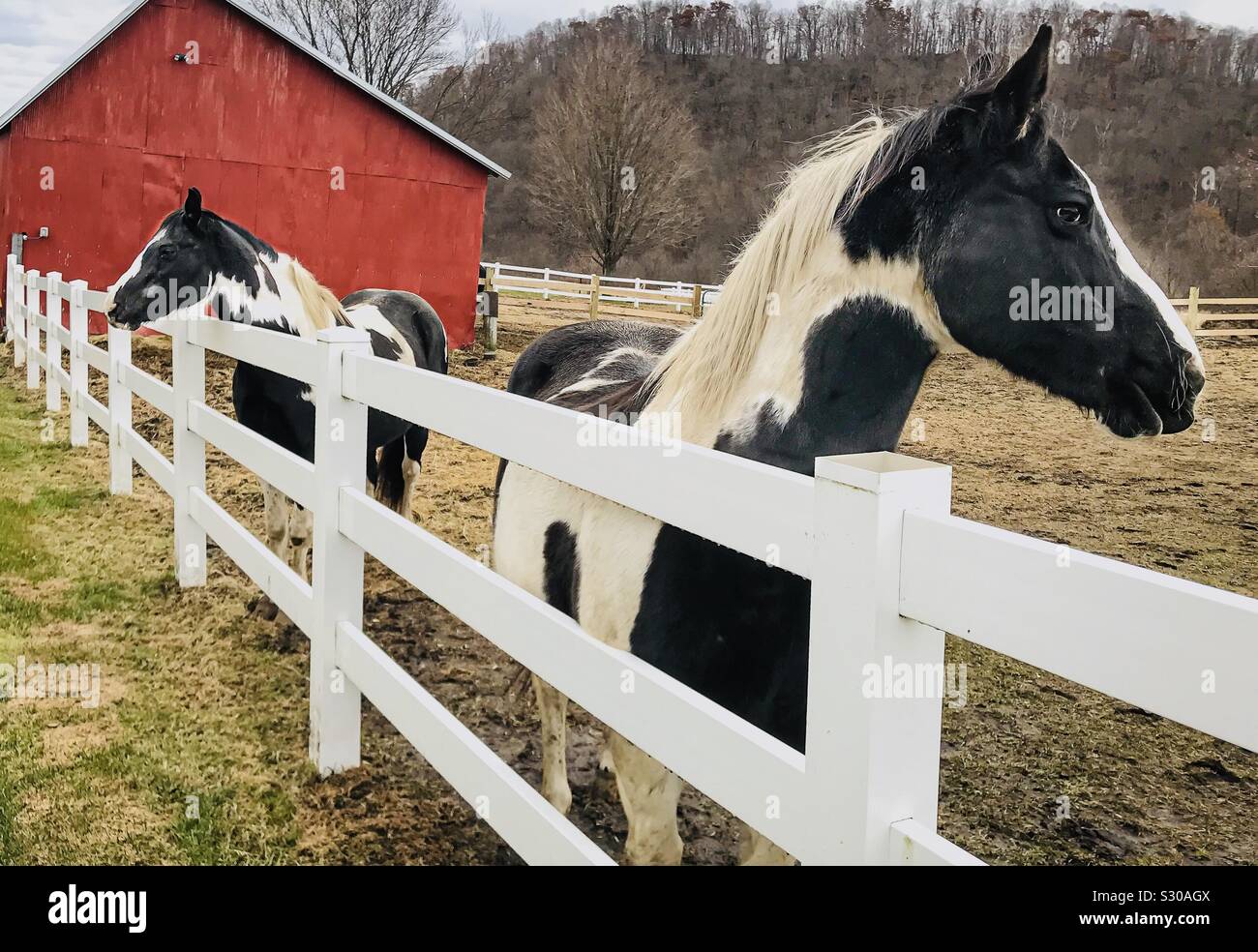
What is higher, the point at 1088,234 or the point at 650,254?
the point at 650,254

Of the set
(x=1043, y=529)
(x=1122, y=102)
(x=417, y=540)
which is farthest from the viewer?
(x=1122, y=102)

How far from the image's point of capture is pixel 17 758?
2881 mm

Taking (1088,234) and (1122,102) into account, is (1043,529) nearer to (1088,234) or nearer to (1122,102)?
(1088,234)

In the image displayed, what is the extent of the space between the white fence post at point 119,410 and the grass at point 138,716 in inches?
30.0

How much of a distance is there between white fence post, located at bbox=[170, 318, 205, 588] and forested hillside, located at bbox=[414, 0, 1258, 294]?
27.4m

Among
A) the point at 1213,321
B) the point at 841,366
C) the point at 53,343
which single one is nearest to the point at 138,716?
the point at 841,366

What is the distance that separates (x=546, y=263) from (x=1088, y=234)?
141 ft

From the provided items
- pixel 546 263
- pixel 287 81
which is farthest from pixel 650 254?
pixel 287 81

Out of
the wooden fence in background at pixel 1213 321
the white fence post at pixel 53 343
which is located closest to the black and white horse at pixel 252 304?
the white fence post at pixel 53 343

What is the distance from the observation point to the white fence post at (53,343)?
8.73 m

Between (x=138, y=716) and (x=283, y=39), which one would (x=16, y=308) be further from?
(x=138, y=716)

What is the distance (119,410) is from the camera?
20.6 feet
